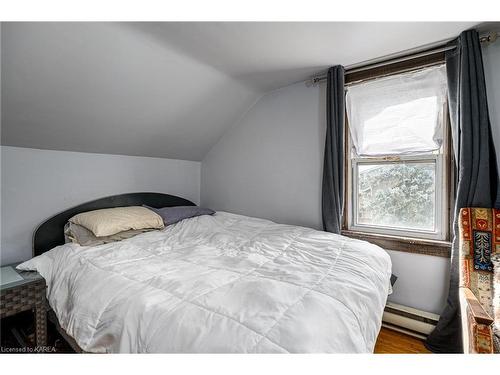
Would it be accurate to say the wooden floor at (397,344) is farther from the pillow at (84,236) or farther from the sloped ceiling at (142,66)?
the sloped ceiling at (142,66)

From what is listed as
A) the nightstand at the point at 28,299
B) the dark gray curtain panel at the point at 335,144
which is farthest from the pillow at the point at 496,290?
the nightstand at the point at 28,299

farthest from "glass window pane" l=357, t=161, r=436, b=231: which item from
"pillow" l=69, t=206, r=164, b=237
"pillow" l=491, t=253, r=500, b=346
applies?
"pillow" l=69, t=206, r=164, b=237

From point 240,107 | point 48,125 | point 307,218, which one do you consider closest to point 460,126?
point 307,218

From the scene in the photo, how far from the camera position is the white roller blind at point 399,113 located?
1848mm

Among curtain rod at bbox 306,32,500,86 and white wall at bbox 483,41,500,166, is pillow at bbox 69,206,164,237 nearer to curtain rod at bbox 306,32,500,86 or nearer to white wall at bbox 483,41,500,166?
curtain rod at bbox 306,32,500,86

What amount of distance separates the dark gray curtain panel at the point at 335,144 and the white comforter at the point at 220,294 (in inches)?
16.8

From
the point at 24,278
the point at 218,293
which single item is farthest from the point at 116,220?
the point at 218,293

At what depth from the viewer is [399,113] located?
1.99m

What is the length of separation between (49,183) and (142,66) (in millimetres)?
1237

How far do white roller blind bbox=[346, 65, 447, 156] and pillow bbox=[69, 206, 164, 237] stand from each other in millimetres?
2010

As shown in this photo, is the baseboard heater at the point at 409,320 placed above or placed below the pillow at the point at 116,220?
below

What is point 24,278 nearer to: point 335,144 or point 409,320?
point 335,144
